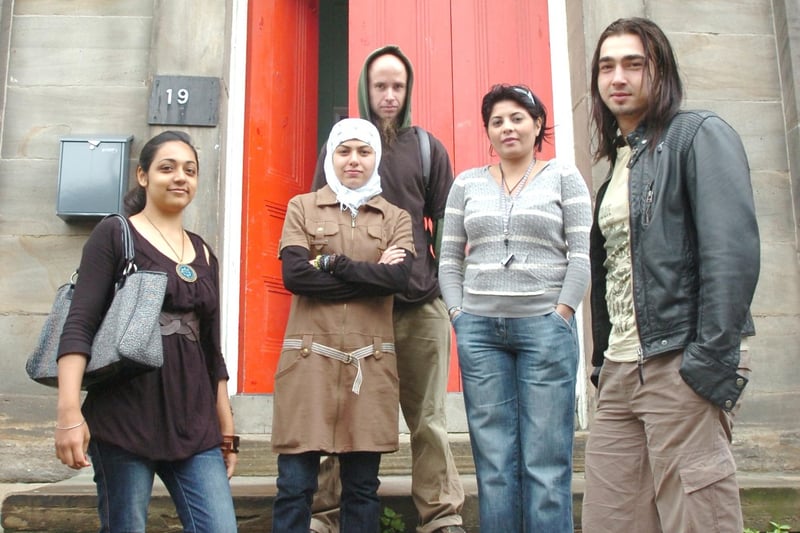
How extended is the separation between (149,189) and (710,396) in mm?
1921

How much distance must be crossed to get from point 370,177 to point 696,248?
1537 mm

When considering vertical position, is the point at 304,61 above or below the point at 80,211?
above

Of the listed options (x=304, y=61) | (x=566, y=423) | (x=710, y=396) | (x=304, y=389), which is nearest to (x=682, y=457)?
(x=710, y=396)

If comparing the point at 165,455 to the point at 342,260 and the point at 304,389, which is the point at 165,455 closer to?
the point at 304,389

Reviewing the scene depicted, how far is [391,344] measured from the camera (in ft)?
10.5

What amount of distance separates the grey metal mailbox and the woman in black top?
2235 mm

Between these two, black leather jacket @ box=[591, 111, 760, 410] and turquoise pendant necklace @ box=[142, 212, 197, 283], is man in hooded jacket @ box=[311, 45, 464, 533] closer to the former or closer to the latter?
turquoise pendant necklace @ box=[142, 212, 197, 283]

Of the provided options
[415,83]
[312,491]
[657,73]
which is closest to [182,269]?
[312,491]

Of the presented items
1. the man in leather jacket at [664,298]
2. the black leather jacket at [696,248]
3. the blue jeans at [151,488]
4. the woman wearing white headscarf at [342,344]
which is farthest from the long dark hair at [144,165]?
the black leather jacket at [696,248]

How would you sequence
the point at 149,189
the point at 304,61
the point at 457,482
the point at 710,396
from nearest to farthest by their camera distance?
1. the point at 710,396
2. the point at 149,189
3. the point at 457,482
4. the point at 304,61

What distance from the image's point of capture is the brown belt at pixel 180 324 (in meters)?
2.61

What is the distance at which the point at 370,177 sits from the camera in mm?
3371

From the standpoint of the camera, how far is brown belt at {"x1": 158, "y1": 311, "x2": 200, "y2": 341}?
2.61 metres

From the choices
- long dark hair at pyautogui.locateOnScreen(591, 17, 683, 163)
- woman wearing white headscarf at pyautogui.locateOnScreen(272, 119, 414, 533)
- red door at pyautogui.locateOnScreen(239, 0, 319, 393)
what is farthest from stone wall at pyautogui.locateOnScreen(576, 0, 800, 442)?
long dark hair at pyautogui.locateOnScreen(591, 17, 683, 163)
